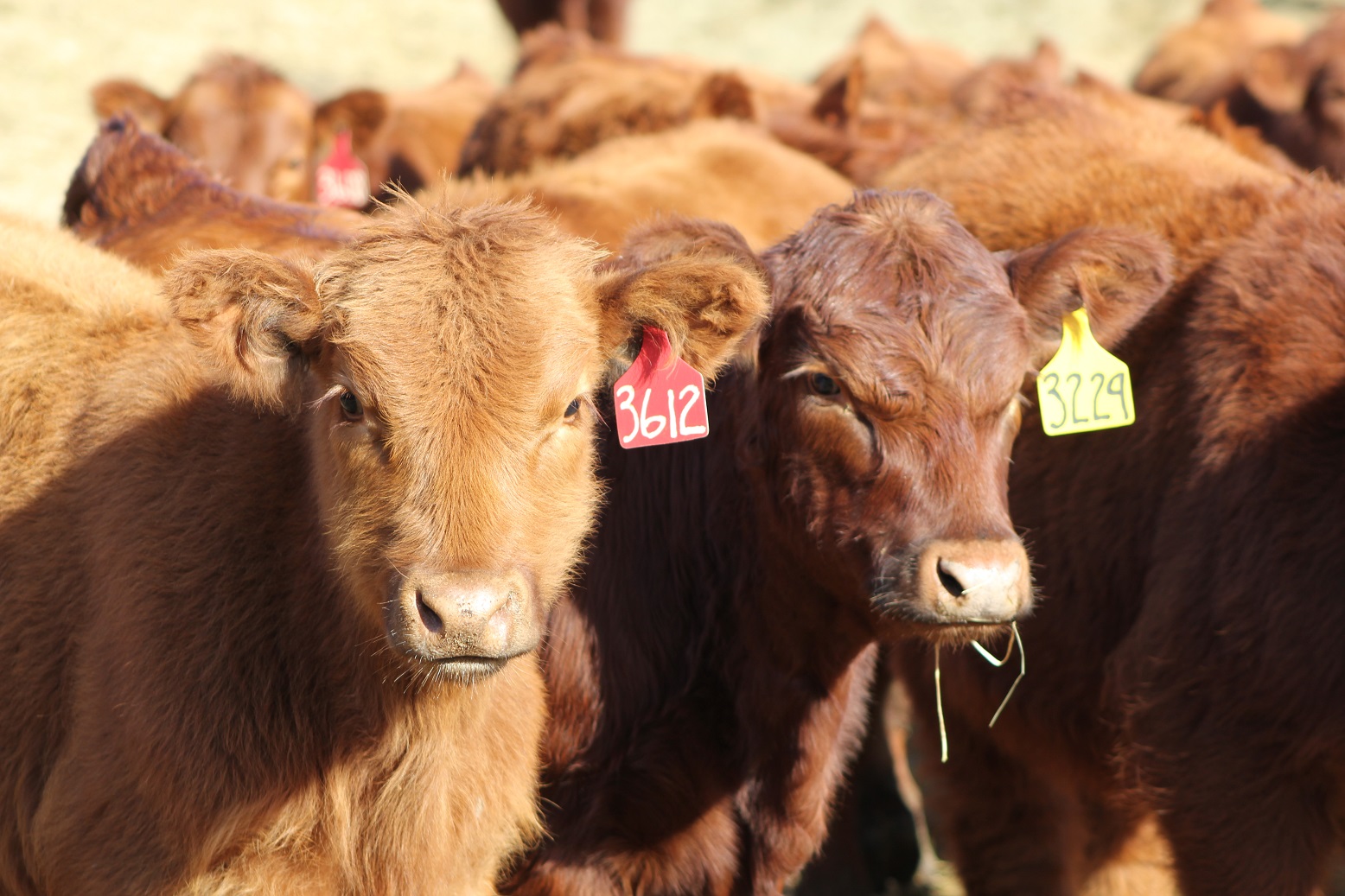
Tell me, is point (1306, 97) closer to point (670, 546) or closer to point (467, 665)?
point (670, 546)

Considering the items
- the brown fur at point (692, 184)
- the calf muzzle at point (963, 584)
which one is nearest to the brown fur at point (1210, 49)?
the brown fur at point (692, 184)

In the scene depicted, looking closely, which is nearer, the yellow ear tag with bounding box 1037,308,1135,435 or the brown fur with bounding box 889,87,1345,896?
the brown fur with bounding box 889,87,1345,896

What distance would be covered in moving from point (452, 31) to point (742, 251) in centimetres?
1832

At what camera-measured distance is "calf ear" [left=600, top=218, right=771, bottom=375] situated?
3.22m

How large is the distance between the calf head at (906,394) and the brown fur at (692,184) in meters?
2.19

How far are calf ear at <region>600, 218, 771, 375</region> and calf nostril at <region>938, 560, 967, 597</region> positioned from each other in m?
0.74

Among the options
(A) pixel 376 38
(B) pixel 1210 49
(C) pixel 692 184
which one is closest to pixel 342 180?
(C) pixel 692 184

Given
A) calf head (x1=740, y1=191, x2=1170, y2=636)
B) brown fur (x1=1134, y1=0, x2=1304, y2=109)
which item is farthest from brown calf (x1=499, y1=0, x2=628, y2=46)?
calf head (x1=740, y1=191, x2=1170, y2=636)

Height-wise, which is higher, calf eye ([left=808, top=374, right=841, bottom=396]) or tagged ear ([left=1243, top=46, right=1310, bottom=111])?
tagged ear ([left=1243, top=46, right=1310, bottom=111])

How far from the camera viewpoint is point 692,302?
10.7 ft

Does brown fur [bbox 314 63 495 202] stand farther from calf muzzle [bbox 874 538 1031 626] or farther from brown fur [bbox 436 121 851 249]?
calf muzzle [bbox 874 538 1031 626]

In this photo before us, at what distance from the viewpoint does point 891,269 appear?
139 inches

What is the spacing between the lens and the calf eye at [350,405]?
2969 mm

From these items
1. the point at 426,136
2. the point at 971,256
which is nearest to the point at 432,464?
the point at 971,256
